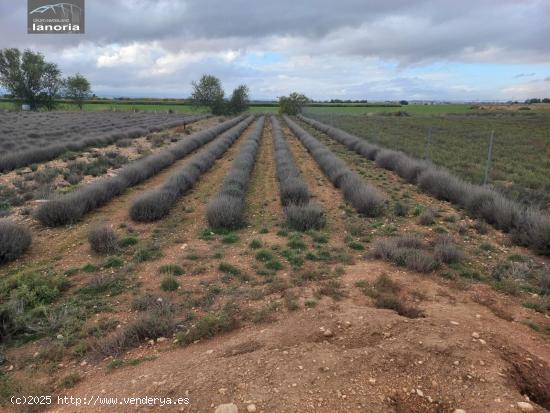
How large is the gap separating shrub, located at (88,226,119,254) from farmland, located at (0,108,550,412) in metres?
0.03

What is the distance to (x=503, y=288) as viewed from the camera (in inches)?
210

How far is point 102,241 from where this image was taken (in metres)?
6.78

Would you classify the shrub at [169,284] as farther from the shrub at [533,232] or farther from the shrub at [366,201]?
the shrub at [533,232]

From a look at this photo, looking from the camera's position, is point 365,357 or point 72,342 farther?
point 72,342

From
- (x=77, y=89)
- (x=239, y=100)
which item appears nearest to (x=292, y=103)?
(x=239, y=100)

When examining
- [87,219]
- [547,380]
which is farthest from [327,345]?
[87,219]

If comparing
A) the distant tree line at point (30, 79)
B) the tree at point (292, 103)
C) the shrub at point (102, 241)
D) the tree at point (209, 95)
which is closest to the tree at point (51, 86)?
the distant tree line at point (30, 79)

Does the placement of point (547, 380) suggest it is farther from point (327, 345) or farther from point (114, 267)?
point (114, 267)

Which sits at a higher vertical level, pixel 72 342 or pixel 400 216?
pixel 400 216

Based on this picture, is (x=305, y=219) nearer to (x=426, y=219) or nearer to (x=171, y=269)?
(x=426, y=219)

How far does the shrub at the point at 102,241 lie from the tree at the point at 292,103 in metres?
86.4

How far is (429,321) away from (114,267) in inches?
193

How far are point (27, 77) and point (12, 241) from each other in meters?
80.3

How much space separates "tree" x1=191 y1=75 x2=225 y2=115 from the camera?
7700 cm
